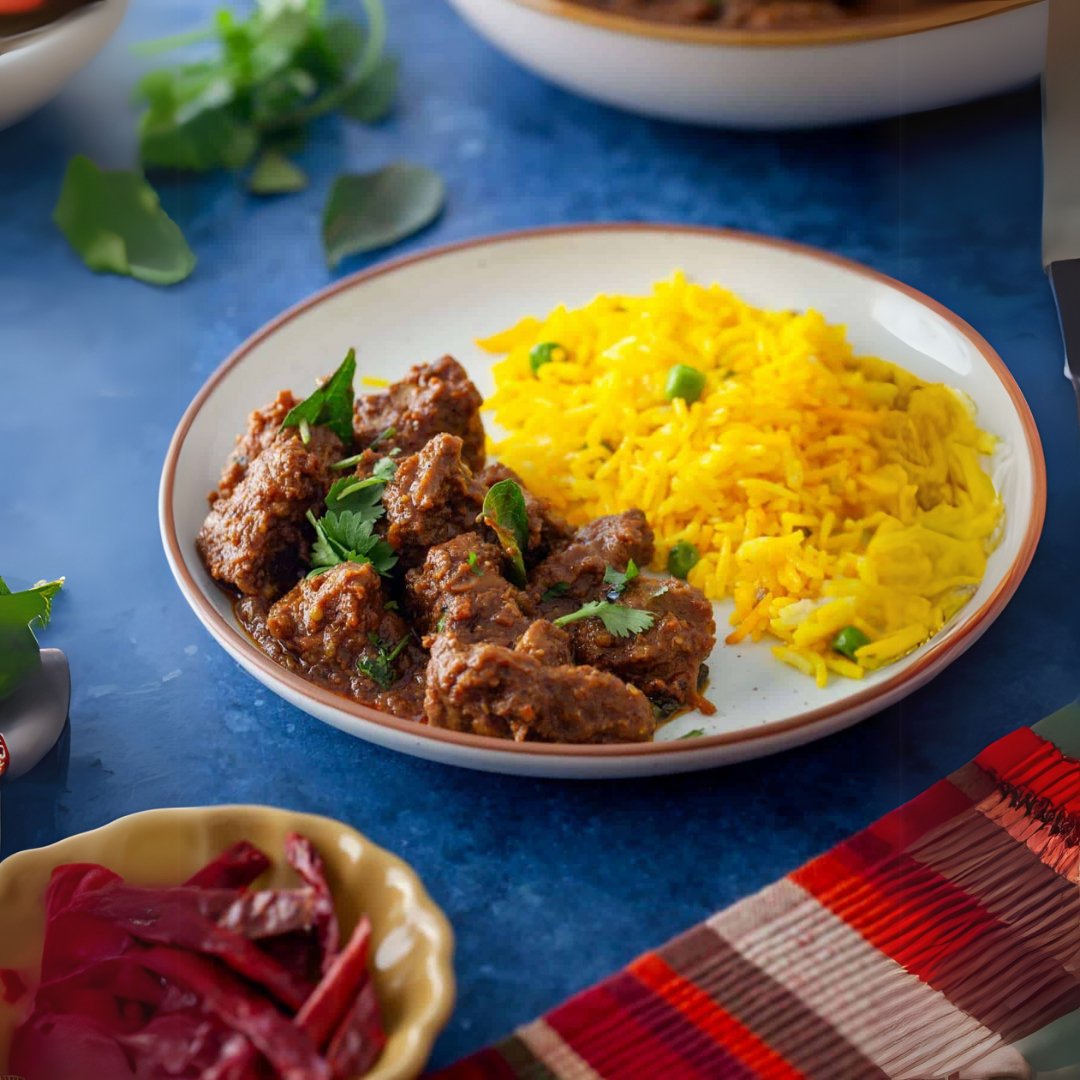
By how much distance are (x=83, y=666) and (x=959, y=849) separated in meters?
2.43

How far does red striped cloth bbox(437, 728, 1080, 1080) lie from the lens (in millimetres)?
2906

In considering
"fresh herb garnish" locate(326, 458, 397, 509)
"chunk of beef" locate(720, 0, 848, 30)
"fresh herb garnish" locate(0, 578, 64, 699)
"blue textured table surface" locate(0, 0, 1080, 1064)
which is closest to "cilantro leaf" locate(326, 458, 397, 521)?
"fresh herb garnish" locate(326, 458, 397, 509)

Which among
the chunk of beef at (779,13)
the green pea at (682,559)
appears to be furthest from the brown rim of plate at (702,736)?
the chunk of beef at (779,13)

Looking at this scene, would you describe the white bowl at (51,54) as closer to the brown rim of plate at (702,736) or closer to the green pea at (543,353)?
the brown rim of plate at (702,736)

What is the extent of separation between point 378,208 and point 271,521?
2.44m

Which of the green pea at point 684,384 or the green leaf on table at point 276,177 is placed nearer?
the green pea at point 684,384

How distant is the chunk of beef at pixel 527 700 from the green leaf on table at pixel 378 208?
9.01 ft

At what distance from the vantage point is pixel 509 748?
3232 mm

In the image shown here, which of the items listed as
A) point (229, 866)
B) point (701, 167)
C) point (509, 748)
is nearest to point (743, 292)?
point (701, 167)

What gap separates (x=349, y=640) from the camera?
3576 mm

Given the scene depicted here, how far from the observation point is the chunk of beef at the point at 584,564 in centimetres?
372

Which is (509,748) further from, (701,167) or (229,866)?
(701,167)

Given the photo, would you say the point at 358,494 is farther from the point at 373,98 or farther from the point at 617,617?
the point at 373,98

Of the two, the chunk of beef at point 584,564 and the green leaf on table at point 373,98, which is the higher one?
the green leaf on table at point 373,98
